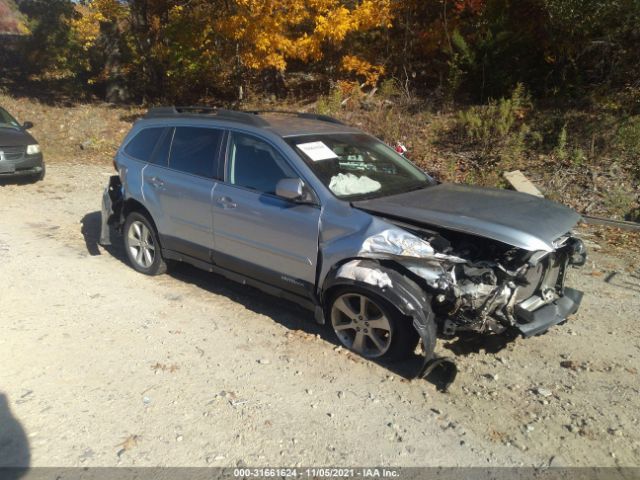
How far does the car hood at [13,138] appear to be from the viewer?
34.7ft

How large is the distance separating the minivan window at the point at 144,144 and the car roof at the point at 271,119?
0.18 meters

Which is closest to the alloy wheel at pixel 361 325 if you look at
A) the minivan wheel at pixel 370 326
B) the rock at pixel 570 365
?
the minivan wheel at pixel 370 326

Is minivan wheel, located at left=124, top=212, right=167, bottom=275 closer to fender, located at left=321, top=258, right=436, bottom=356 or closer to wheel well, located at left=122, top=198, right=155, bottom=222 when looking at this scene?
wheel well, located at left=122, top=198, right=155, bottom=222

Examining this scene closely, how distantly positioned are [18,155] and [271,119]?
24.3ft

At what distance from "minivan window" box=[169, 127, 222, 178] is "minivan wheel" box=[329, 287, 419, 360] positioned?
1.84m

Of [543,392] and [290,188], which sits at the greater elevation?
[290,188]

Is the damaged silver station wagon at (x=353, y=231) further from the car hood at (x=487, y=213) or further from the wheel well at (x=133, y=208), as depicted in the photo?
the wheel well at (x=133, y=208)

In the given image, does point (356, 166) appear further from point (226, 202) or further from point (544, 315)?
point (544, 315)

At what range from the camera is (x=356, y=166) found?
4.96m

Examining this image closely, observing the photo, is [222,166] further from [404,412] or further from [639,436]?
[639,436]

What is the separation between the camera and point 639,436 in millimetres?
3410

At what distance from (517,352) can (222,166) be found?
302cm

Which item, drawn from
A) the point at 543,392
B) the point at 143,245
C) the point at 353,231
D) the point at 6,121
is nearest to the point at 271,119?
the point at 353,231

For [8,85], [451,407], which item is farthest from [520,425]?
[8,85]
